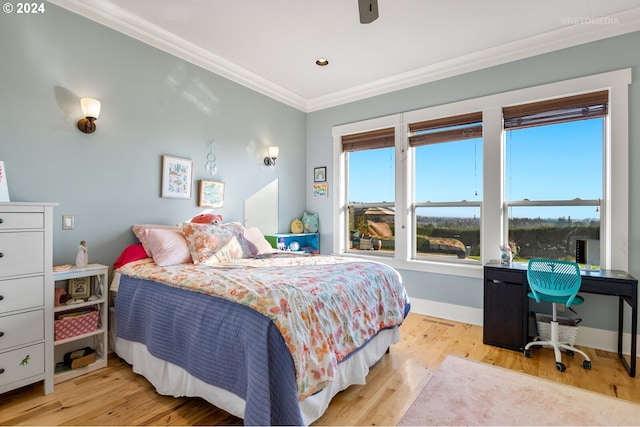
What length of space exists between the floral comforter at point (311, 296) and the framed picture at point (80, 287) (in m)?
0.26

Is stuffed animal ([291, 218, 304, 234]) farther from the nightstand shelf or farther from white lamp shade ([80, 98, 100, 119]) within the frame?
white lamp shade ([80, 98, 100, 119])

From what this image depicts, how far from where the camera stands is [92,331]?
2.33 meters

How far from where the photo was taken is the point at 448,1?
248cm

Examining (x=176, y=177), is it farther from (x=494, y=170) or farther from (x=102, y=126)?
(x=494, y=170)

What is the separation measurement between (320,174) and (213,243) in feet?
7.45

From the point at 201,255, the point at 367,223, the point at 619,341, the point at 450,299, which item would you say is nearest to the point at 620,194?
the point at 619,341

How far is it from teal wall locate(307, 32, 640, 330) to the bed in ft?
4.03

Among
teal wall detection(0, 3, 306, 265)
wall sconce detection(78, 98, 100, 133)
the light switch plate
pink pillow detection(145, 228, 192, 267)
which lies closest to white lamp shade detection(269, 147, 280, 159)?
teal wall detection(0, 3, 306, 265)

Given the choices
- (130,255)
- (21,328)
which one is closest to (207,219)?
(130,255)

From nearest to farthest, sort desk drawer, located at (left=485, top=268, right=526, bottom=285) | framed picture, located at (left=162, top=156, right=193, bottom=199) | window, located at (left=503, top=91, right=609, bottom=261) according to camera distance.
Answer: desk drawer, located at (left=485, top=268, right=526, bottom=285) → window, located at (left=503, top=91, right=609, bottom=261) → framed picture, located at (left=162, top=156, right=193, bottom=199)

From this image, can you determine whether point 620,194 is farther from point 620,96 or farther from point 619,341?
point 619,341

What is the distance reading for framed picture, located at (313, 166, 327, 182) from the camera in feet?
15.0

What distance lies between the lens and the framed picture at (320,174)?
15.0ft

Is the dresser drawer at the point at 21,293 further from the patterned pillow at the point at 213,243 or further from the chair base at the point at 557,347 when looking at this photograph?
the chair base at the point at 557,347
